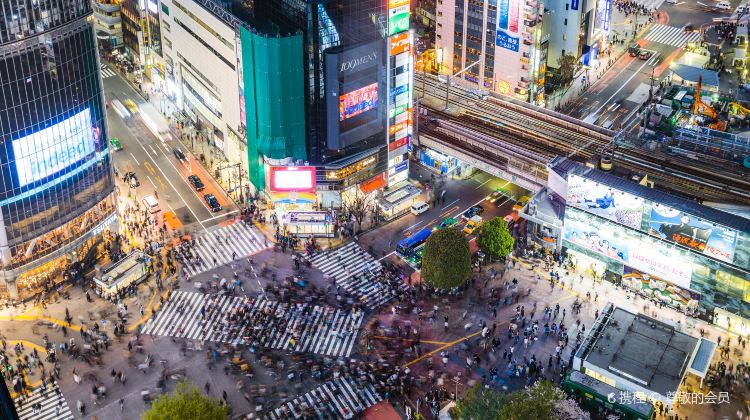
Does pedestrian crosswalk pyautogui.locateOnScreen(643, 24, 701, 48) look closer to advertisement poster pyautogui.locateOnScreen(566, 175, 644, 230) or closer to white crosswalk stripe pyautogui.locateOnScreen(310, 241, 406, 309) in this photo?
advertisement poster pyautogui.locateOnScreen(566, 175, 644, 230)

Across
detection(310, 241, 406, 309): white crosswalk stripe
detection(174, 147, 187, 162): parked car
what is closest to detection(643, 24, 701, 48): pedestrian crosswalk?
detection(310, 241, 406, 309): white crosswalk stripe

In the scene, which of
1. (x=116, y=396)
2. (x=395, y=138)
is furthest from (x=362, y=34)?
(x=116, y=396)

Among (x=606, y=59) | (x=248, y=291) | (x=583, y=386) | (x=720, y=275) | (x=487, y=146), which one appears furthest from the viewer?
(x=606, y=59)

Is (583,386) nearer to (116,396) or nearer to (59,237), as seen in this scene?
(116,396)

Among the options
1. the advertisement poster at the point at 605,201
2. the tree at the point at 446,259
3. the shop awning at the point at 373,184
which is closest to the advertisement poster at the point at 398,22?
the shop awning at the point at 373,184

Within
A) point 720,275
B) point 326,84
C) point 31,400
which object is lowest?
point 31,400

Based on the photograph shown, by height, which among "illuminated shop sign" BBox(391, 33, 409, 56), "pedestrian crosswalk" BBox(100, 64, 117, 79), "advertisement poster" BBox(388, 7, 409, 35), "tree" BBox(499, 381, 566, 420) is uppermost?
"advertisement poster" BBox(388, 7, 409, 35)
